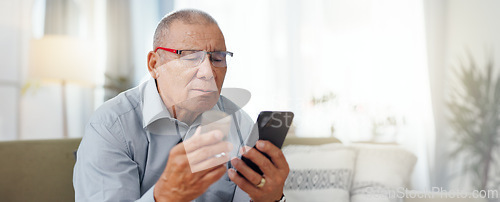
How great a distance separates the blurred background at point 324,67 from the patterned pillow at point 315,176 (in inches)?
13.7

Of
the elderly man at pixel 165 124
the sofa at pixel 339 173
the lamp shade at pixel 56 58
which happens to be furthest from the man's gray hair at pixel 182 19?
the lamp shade at pixel 56 58

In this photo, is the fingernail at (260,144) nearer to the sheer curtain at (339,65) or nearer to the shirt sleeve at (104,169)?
the shirt sleeve at (104,169)

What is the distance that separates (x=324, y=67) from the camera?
1878mm

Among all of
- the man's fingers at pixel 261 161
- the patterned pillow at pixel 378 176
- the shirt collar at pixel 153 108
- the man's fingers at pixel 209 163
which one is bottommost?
the patterned pillow at pixel 378 176

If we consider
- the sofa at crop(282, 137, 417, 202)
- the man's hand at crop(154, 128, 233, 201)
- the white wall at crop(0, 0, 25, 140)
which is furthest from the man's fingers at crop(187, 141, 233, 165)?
the white wall at crop(0, 0, 25, 140)

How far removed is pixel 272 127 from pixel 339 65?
133cm

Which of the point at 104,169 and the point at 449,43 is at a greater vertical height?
the point at 449,43

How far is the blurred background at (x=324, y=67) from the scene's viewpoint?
1.36m

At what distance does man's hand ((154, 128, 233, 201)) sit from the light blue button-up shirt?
9cm

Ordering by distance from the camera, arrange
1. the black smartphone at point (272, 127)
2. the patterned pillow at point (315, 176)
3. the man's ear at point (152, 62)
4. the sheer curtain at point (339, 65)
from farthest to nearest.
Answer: the sheer curtain at point (339, 65)
the patterned pillow at point (315, 176)
the man's ear at point (152, 62)
the black smartphone at point (272, 127)

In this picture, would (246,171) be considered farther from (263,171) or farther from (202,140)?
(202,140)

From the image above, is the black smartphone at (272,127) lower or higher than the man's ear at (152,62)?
lower

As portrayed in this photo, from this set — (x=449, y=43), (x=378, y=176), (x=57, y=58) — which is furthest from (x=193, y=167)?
(x=57, y=58)

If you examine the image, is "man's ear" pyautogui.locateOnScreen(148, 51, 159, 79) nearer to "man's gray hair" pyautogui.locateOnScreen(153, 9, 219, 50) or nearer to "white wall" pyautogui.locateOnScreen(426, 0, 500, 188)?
"man's gray hair" pyautogui.locateOnScreen(153, 9, 219, 50)
